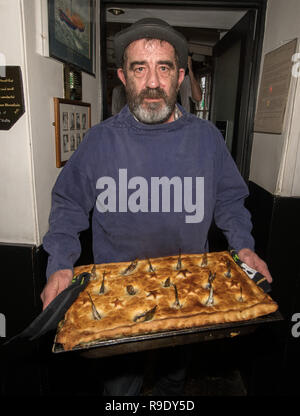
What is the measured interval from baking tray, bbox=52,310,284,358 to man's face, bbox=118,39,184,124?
4.25 feet

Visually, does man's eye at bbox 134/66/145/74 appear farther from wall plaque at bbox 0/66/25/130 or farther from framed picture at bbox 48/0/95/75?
wall plaque at bbox 0/66/25/130

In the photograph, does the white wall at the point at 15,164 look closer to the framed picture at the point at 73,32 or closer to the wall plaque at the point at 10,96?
the wall plaque at the point at 10,96

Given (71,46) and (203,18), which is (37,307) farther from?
(203,18)

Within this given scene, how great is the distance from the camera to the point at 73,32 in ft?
7.66

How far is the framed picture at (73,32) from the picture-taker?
1.93 m

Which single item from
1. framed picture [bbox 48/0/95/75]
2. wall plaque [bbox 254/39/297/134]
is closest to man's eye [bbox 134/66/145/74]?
framed picture [bbox 48/0/95/75]

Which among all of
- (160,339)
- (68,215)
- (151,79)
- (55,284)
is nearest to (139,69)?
(151,79)

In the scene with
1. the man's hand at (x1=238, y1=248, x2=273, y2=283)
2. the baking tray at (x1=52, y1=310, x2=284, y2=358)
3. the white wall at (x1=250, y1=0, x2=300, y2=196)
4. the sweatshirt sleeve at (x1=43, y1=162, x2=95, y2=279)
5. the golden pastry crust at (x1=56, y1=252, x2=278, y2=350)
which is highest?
the white wall at (x1=250, y1=0, x2=300, y2=196)

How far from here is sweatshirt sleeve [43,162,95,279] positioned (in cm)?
164

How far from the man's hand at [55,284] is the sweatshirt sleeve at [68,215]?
0.06m

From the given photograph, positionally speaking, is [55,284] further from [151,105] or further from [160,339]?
[151,105]

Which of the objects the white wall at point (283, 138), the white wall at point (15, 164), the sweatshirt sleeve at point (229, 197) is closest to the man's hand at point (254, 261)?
the sweatshirt sleeve at point (229, 197)
